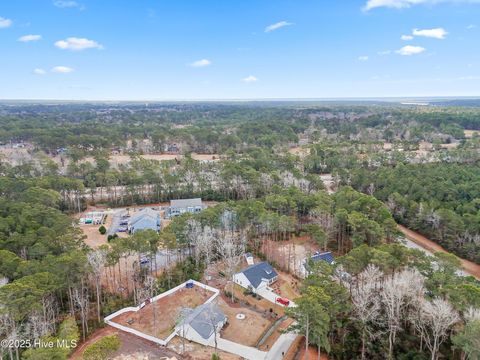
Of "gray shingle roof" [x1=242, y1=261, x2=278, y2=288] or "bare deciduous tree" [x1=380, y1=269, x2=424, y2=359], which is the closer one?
"bare deciduous tree" [x1=380, y1=269, x2=424, y2=359]

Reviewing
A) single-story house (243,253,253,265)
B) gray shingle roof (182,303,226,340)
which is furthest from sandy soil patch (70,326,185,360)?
single-story house (243,253,253,265)

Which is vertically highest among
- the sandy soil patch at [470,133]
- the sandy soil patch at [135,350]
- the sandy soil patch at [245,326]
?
the sandy soil patch at [470,133]

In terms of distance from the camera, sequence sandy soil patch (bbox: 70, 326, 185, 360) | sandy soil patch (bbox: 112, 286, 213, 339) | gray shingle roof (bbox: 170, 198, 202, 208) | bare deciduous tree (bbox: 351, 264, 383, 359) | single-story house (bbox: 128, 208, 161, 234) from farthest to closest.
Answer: gray shingle roof (bbox: 170, 198, 202, 208) < single-story house (bbox: 128, 208, 161, 234) < sandy soil patch (bbox: 112, 286, 213, 339) < sandy soil patch (bbox: 70, 326, 185, 360) < bare deciduous tree (bbox: 351, 264, 383, 359)

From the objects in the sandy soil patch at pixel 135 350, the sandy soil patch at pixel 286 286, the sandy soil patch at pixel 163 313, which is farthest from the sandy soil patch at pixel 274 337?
the sandy soil patch at pixel 163 313

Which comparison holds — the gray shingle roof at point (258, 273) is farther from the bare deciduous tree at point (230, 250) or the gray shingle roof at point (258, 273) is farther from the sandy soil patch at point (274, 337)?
the sandy soil patch at point (274, 337)

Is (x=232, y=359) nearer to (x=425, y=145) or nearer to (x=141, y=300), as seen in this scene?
(x=141, y=300)

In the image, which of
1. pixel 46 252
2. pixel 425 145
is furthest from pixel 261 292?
pixel 425 145

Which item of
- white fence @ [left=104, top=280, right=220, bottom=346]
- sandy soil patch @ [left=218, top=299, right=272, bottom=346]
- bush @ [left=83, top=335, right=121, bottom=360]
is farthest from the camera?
sandy soil patch @ [left=218, top=299, right=272, bottom=346]

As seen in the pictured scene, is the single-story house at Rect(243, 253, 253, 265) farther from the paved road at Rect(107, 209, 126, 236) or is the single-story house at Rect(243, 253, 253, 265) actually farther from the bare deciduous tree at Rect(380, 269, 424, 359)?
the paved road at Rect(107, 209, 126, 236)
